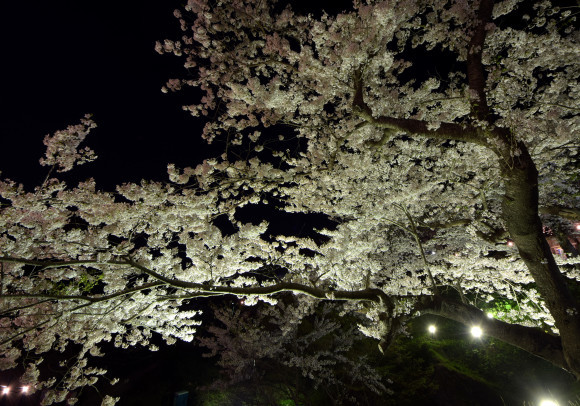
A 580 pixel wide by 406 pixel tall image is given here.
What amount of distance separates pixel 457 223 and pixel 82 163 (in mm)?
10596

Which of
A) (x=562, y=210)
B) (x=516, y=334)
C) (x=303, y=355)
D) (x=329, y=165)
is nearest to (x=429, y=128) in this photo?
(x=329, y=165)

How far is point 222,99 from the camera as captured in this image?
803 cm

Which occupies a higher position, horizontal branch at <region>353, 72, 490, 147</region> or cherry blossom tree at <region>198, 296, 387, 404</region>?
horizontal branch at <region>353, 72, 490, 147</region>

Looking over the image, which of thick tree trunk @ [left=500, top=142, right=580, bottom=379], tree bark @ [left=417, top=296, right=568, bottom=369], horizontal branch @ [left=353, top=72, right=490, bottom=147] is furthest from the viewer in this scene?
tree bark @ [left=417, top=296, right=568, bottom=369]

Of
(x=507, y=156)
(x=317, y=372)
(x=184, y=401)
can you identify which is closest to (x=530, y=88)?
(x=507, y=156)

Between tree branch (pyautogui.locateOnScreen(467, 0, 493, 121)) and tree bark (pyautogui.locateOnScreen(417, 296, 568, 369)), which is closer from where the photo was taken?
tree branch (pyautogui.locateOnScreen(467, 0, 493, 121))

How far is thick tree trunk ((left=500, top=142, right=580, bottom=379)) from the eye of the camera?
438 cm

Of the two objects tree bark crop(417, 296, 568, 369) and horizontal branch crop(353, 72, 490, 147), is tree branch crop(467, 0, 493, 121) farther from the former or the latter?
tree bark crop(417, 296, 568, 369)

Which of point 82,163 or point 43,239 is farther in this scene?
point 82,163

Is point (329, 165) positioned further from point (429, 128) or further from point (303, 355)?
point (303, 355)

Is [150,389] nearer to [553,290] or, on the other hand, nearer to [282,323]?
[282,323]

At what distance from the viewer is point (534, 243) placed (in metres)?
4.83

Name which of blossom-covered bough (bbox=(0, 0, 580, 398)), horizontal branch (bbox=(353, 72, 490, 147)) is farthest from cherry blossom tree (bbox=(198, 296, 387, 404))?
horizontal branch (bbox=(353, 72, 490, 147))

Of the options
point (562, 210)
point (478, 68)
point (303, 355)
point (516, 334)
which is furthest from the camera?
point (303, 355)
